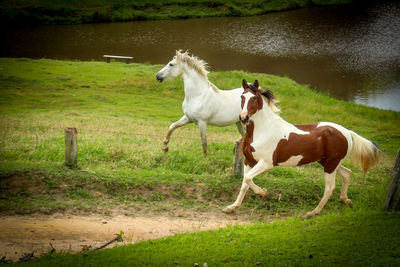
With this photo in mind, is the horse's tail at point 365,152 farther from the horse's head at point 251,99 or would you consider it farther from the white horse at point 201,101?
the white horse at point 201,101

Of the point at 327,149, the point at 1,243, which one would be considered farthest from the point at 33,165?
the point at 327,149

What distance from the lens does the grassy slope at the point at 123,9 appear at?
143 ft

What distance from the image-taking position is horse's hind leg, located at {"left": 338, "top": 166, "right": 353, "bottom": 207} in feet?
27.6

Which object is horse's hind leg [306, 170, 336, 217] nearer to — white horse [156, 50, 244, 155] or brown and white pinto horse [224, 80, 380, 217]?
brown and white pinto horse [224, 80, 380, 217]

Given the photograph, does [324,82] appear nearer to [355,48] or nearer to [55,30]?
[355,48]

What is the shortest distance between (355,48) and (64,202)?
32.0m

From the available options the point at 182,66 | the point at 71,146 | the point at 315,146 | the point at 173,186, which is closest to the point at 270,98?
the point at 315,146

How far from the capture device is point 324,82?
92.3ft

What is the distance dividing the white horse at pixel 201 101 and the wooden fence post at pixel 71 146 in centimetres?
260

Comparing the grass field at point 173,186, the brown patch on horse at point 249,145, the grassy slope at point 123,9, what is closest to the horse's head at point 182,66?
the grass field at point 173,186

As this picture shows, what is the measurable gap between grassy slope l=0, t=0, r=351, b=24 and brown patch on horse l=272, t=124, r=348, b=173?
40512 mm

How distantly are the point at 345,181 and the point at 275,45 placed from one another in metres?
28.1

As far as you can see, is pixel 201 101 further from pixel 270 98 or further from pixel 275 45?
pixel 275 45

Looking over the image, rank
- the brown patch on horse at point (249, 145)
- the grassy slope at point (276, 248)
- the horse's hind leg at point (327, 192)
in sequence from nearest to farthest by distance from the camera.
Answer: the grassy slope at point (276, 248) < the brown patch on horse at point (249, 145) < the horse's hind leg at point (327, 192)
